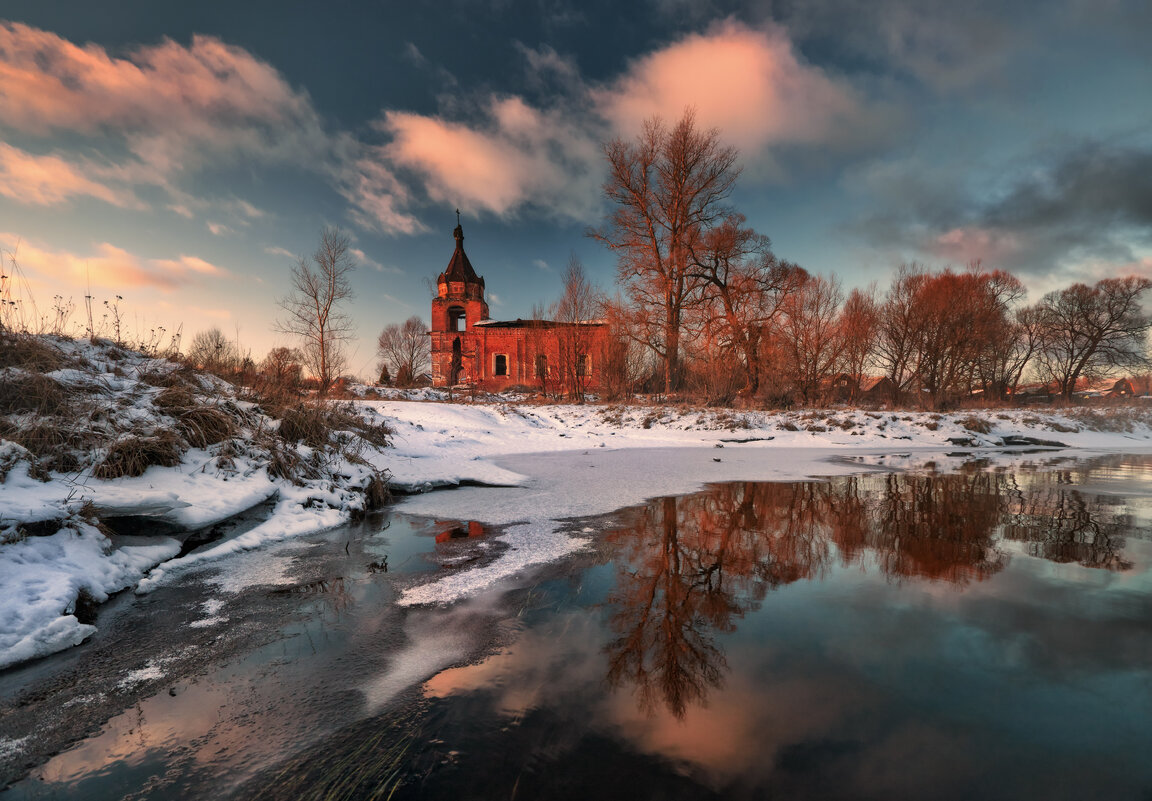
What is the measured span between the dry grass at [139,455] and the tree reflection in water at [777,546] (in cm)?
433

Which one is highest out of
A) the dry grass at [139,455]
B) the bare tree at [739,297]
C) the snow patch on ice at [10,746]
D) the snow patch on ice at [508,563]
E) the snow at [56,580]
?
the bare tree at [739,297]

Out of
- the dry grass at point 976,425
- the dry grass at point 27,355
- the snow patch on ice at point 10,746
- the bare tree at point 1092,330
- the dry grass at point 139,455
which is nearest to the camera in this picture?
the snow patch on ice at point 10,746

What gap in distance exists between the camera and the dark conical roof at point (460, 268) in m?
50.4

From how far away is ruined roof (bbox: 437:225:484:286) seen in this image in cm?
5044

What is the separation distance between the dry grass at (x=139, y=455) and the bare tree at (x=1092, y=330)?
4253 centimetres

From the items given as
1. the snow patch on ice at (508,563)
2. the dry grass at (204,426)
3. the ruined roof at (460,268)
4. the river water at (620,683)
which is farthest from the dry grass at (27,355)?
the ruined roof at (460,268)

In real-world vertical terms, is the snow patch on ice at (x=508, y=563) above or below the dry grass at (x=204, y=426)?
below

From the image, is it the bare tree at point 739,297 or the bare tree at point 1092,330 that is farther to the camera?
the bare tree at point 1092,330

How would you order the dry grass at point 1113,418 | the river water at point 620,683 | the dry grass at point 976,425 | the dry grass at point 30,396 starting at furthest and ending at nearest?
1. the dry grass at point 1113,418
2. the dry grass at point 976,425
3. the dry grass at point 30,396
4. the river water at point 620,683

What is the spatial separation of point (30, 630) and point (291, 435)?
414 cm

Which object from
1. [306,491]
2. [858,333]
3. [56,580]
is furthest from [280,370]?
[858,333]

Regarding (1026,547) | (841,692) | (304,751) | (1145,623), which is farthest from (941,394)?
(304,751)

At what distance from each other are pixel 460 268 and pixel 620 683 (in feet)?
172

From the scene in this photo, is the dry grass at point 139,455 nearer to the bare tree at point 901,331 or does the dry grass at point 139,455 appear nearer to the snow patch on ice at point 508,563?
the snow patch on ice at point 508,563
